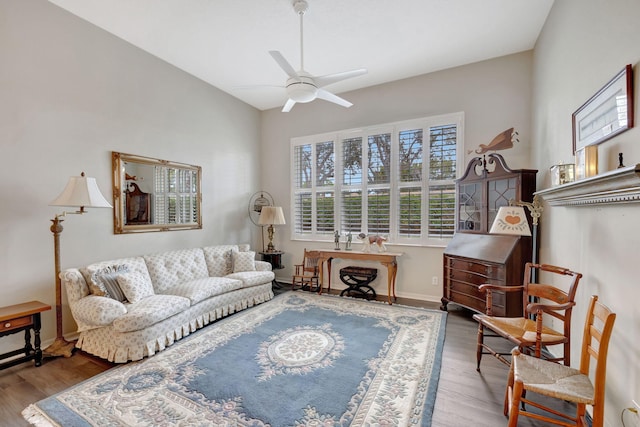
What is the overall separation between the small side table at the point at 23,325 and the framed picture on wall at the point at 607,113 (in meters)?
4.47

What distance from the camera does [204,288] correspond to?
133 inches

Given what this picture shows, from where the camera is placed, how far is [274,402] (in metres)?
1.97

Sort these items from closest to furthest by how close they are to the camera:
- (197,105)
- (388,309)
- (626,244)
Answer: (626,244), (388,309), (197,105)

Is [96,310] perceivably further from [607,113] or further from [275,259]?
[607,113]

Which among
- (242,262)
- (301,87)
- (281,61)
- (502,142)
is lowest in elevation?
(242,262)

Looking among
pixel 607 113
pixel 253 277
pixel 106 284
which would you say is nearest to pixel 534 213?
pixel 607 113

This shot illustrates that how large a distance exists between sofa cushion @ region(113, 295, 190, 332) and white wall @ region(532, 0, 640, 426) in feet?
11.0

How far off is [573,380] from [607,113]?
1611mm

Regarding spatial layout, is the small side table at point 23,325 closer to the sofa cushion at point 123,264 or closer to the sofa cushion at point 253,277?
the sofa cushion at point 123,264

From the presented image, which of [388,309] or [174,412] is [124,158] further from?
[388,309]

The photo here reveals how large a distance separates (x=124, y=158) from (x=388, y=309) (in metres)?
3.88

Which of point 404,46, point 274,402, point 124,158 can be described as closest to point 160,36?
point 124,158

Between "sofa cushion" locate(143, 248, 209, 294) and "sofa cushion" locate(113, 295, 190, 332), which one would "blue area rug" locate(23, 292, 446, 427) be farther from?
"sofa cushion" locate(143, 248, 209, 294)

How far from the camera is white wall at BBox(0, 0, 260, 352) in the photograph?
261 cm
